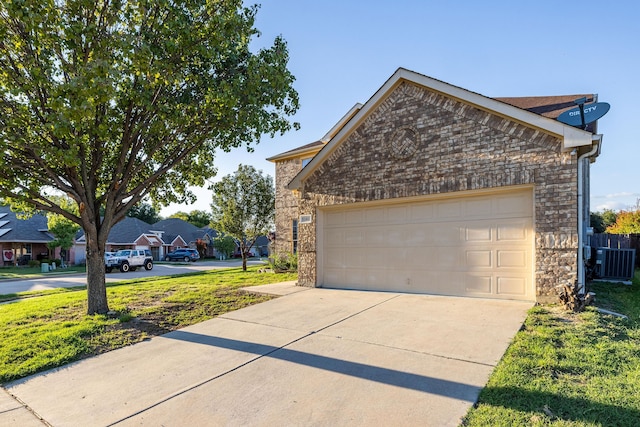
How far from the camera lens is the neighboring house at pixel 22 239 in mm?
31375

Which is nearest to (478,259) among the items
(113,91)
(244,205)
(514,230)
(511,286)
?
(511,286)

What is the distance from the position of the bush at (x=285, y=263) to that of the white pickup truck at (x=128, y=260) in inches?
556

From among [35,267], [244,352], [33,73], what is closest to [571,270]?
[244,352]

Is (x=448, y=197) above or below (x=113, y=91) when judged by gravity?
below

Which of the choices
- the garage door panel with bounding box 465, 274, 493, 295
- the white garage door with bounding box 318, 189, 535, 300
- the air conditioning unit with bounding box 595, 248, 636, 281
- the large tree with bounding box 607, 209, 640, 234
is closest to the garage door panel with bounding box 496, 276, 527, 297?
the white garage door with bounding box 318, 189, 535, 300

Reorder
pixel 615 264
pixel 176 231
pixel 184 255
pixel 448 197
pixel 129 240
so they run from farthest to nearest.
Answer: pixel 176 231
pixel 184 255
pixel 129 240
pixel 615 264
pixel 448 197

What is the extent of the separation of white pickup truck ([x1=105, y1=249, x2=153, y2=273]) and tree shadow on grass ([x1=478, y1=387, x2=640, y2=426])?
26.6 metres

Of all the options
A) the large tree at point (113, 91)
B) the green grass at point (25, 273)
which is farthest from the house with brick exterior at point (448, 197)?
the green grass at point (25, 273)

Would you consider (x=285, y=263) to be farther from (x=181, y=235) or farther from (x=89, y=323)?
(x=181, y=235)

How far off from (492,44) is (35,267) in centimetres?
3821

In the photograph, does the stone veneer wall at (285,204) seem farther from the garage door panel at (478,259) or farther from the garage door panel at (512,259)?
the garage door panel at (512,259)

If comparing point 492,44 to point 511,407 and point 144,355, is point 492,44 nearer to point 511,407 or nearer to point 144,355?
point 511,407

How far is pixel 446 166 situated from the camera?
845cm

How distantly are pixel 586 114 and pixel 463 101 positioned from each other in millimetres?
2407
